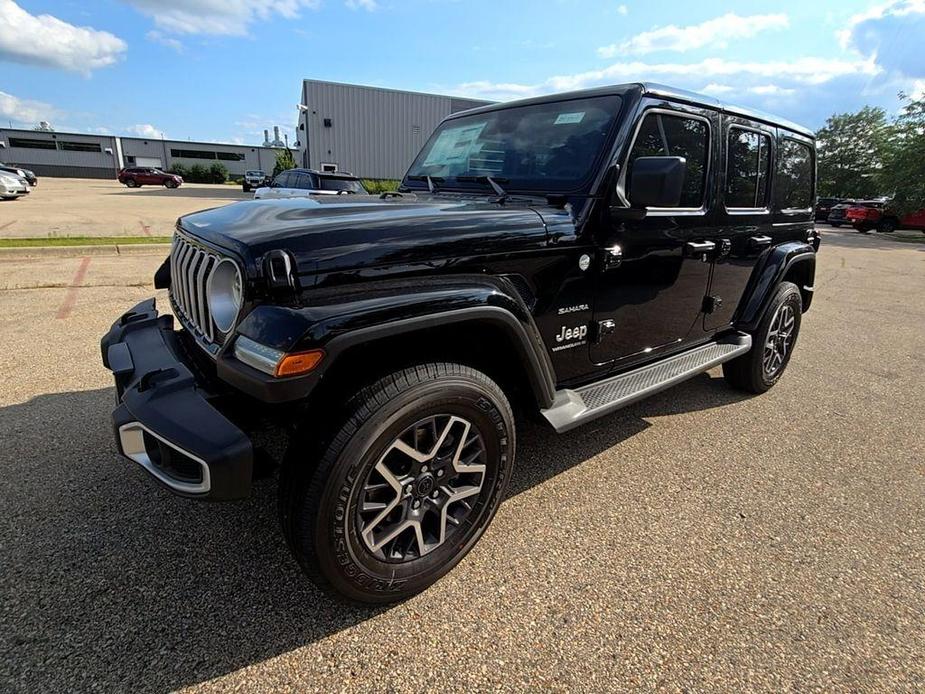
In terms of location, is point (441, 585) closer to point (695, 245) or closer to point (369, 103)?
point (695, 245)

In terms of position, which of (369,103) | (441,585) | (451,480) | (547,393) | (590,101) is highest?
(369,103)

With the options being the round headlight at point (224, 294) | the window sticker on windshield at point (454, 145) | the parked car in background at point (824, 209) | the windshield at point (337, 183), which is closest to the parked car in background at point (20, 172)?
the windshield at point (337, 183)

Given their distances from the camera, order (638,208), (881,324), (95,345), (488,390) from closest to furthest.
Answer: (488,390)
(638,208)
(95,345)
(881,324)

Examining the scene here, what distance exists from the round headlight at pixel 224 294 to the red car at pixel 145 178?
157 feet

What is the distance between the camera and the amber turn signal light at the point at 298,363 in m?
1.61

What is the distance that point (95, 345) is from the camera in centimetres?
457

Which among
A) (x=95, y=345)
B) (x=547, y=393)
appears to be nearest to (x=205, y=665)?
(x=547, y=393)

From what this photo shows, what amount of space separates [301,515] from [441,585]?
75 centimetres

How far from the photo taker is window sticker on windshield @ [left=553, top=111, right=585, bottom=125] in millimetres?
2787

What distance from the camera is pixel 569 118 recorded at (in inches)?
111

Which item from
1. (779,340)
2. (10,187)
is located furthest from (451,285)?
(10,187)

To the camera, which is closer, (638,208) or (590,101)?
(638,208)

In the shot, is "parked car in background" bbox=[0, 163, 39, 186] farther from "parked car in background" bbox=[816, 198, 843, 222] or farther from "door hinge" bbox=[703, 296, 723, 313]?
"parked car in background" bbox=[816, 198, 843, 222]

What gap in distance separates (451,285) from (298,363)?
0.64 metres
